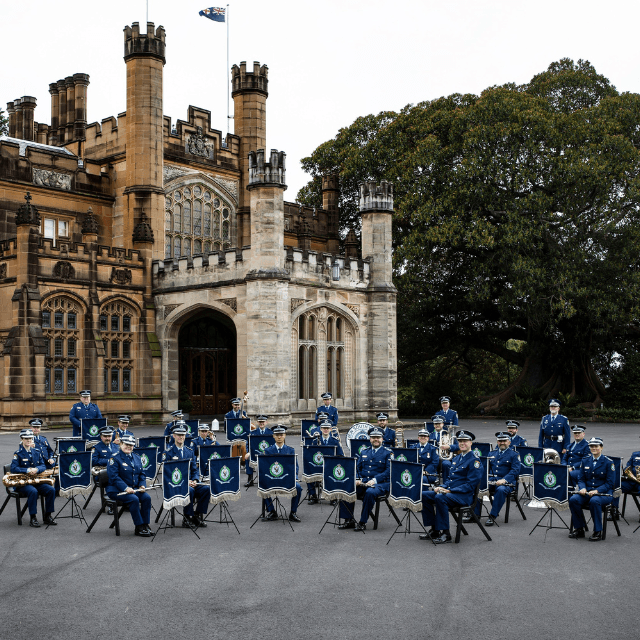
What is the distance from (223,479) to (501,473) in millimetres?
4258

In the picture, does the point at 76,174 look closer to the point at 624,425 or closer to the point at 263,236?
the point at 263,236

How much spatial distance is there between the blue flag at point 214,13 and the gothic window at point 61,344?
1622cm

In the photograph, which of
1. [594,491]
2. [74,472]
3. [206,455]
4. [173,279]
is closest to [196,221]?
[173,279]

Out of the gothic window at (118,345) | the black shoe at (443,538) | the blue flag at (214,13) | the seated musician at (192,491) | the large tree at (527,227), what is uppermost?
the blue flag at (214,13)

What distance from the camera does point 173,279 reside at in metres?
29.8

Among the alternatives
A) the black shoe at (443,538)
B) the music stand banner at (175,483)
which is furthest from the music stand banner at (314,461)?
the black shoe at (443,538)

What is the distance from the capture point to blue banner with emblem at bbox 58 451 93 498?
11.6m

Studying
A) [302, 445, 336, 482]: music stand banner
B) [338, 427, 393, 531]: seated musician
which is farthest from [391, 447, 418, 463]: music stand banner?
[302, 445, 336, 482]: music stand banner

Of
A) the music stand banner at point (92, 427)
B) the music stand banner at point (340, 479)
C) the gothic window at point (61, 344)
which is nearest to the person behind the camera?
the music stand banner at point (340, 479)

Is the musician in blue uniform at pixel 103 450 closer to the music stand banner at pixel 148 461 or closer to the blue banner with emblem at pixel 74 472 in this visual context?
the music stand banner at pixel 148 461

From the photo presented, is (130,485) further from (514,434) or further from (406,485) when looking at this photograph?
(514,434)

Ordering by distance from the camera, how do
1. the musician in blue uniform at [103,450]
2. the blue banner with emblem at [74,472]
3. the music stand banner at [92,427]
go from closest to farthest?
1. the blue banner with emblem at [74,472]
2. the musician in blue uniform at [103,450]
3. the music stand banner at [92,427]

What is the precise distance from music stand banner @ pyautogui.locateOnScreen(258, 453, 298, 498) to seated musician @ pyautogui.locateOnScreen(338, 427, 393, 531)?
845 millimetres

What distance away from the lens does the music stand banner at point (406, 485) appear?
10359 millimetres
